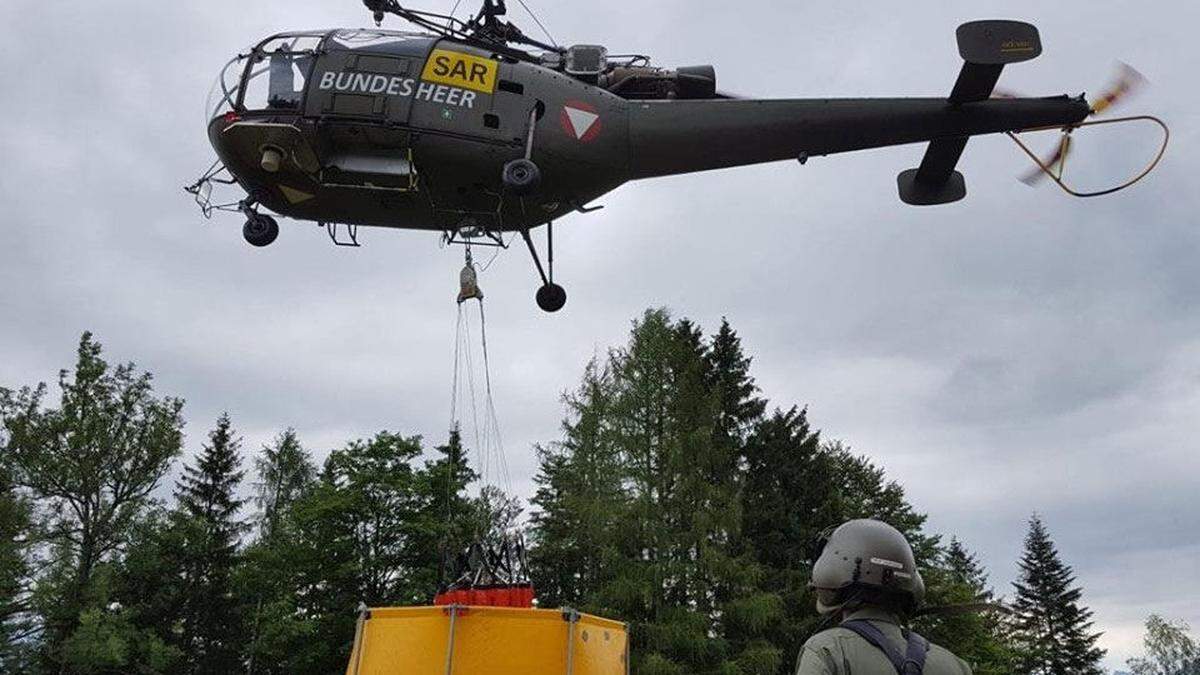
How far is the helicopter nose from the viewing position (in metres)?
12.6

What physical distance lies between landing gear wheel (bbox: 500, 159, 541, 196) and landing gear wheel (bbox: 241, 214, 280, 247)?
385cm

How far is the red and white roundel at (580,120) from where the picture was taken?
Answer: 1270 cm

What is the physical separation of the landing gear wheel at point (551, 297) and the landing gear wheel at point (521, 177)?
7.90 ft

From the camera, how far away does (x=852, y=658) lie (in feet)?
10.6

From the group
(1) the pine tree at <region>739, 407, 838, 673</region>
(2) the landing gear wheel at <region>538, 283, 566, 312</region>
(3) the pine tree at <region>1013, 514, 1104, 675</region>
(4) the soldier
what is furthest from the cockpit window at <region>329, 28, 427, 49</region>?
(3) the pine tree at <region>1013, 514, 1104, 675</region>

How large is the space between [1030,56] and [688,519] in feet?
75.3

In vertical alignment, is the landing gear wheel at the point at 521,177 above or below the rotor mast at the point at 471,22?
below

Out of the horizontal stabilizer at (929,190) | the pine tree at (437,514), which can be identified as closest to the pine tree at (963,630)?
the pine tree at (437,514)

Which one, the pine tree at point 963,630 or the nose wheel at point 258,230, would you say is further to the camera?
the pine tree at point 963,630

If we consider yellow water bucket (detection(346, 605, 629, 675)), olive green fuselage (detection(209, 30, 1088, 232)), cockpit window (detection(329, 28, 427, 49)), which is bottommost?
yellow water bucket (detection(346, 605, 629, 675))

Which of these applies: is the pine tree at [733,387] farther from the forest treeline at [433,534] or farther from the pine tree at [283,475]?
the pine tree at [283,475]

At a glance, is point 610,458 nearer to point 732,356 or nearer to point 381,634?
point 732,356

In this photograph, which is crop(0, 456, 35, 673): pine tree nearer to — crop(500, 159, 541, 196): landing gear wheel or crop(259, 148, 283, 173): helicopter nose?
crop(259, 148, 283, 173): helicopter nose

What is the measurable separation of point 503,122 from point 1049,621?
56.5m
